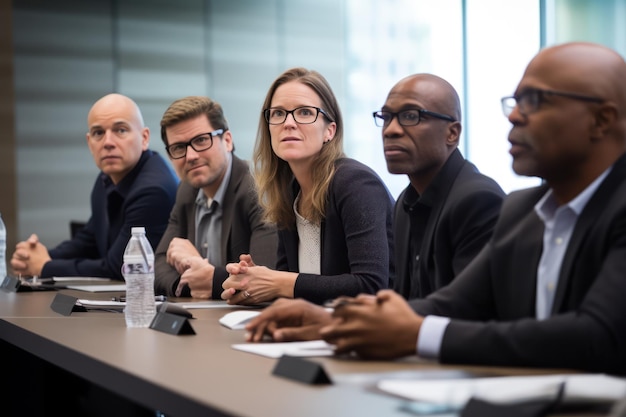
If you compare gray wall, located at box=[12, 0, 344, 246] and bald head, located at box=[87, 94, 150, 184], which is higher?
gray wall, located at box=[12, 0, 344, 246]

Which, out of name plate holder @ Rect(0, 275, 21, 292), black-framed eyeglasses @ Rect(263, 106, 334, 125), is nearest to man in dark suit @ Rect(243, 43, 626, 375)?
black-framed eyeglasses @ Rect(263, 106, 334, 125)

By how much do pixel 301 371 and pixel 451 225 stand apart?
3.29 feet

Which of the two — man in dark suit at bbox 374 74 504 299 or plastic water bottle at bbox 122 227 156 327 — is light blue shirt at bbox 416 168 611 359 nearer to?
man in dark suit at bbox 374 74 504 299

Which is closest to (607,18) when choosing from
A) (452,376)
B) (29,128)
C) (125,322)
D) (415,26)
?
(415,26)

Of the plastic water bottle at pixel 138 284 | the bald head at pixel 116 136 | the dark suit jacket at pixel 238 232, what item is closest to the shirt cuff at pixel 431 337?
the plastic water bottle at pixel 138 284

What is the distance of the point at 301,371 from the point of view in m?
1.55

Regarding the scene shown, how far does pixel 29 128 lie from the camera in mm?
7680

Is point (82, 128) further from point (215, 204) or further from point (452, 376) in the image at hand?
point (452, 376)

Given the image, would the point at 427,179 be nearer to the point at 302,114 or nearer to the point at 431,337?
the point at 302,114

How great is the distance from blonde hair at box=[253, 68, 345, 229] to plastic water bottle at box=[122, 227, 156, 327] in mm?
693

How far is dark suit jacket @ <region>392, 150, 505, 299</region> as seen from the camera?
7.89ft

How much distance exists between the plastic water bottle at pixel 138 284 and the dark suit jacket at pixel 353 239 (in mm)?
498

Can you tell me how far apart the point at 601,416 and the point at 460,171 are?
1.42 metres

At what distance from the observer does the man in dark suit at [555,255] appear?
155cm
